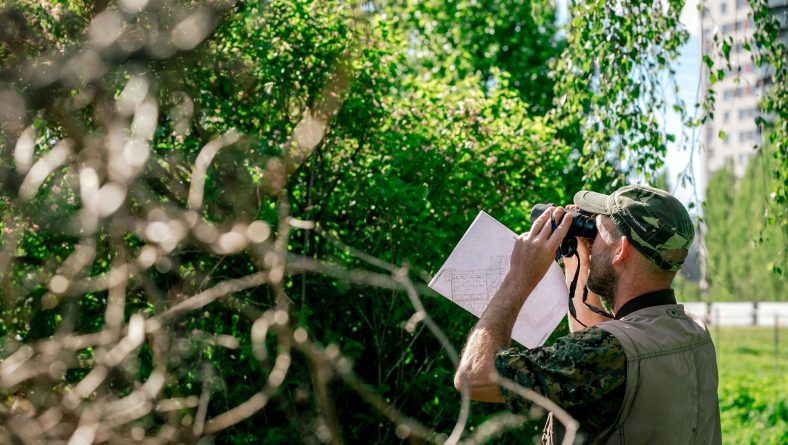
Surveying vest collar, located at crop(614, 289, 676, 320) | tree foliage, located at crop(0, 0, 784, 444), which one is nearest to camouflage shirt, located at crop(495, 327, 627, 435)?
vest collar, located at crop(614, 289, 676, 320)

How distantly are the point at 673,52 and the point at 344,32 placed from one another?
2126 mm

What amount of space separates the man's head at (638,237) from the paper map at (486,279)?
1.12 ft

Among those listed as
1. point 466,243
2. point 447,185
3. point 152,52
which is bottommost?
point 447,185

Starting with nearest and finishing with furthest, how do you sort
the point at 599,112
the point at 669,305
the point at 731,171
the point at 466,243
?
1. the point at 669,305
2. the point at 466,243
3. the point at 599,112
4. the point at 731,171

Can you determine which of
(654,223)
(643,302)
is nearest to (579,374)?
(643,302)

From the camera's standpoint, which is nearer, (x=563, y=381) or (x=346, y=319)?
(x=563, y=381)

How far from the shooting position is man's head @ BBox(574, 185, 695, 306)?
Answer: 2297 millimetres

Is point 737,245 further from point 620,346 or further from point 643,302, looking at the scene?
point 620,346

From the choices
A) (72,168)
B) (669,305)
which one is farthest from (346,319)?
(669,305)

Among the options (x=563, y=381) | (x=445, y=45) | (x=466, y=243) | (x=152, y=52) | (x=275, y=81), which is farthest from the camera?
(x=445, y=45)

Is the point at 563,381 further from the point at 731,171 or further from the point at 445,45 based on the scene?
the point at 731,171

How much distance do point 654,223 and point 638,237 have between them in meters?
0.06

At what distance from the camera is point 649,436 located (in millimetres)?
2135

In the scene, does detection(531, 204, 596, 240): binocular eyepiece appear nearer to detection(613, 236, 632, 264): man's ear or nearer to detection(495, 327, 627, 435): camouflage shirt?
detection(613, 236, 632, 264): man's ear
